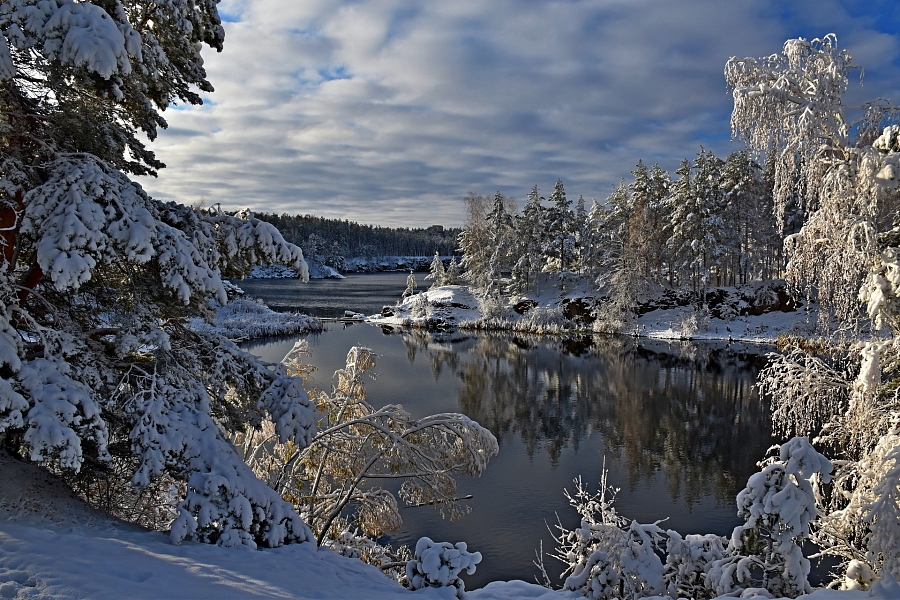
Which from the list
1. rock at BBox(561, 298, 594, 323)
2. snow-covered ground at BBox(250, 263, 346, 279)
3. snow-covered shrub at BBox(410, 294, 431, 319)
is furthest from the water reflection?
snow-covered ground at BBox(250, 263, 346, 279)

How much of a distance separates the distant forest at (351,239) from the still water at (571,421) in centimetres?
7126

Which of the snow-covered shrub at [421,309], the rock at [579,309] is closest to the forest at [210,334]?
the rock at [579,309]

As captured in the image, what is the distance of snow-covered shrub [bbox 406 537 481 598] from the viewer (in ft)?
19.0

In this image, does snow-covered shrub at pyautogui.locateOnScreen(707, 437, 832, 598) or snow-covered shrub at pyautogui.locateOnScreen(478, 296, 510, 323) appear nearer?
snow-covered shrub at pyautogui.locateOnScreen(707, 437, 832, 598)

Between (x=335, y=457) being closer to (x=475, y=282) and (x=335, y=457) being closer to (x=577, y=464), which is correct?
(x=577, y=464)

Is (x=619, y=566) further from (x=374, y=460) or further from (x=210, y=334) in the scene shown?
(x=210, y=334)

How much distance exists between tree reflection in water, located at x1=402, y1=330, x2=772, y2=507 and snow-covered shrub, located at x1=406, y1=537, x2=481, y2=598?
33.0ft

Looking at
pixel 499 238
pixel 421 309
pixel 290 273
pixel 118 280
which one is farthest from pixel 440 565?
pixel 290 273

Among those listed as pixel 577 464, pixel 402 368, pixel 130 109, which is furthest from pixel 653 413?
pixel 130 109

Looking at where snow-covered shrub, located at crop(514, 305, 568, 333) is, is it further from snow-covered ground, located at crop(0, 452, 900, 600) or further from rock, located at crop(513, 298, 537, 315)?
snow-covered ground, located at crop(0, 452, 900, 600)

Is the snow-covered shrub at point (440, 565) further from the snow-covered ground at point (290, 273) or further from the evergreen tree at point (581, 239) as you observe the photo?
the snow-covered ground at point (290, 273)

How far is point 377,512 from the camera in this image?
9570 millimetres

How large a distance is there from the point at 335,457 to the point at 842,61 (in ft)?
30.5

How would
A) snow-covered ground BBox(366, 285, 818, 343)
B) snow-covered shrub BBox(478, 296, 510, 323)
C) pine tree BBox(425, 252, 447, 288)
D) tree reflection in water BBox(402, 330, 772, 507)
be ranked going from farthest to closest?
pine tree BBox(425, 252, 447, 288)
snow-covered shrub BBox(478, 296, 510, 323)
snow-covered ground BBox(366, 285, 818, 343)
tree reflection in water BBox(402, 330, 772, 507)
